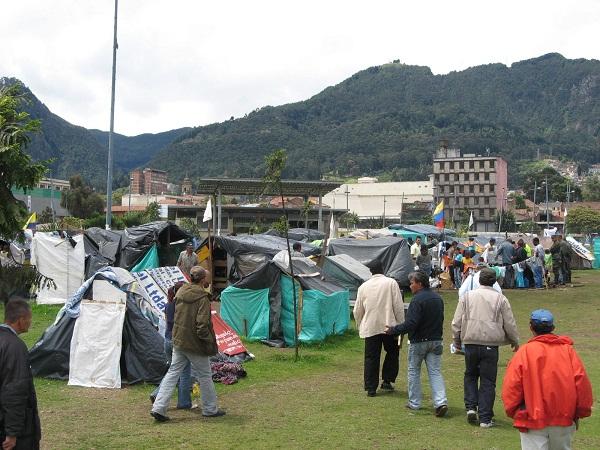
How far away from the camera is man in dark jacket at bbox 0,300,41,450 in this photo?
4.20 meters

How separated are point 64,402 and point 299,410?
9.33ft

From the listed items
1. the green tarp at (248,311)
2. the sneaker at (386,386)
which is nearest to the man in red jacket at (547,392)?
the sneaker at (386,386)

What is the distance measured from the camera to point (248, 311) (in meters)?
13.3

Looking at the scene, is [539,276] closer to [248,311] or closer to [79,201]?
[248,311]

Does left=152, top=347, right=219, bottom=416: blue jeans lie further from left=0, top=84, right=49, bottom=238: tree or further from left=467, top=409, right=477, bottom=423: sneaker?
left=0, top=84, right=49, bottom=238: tree

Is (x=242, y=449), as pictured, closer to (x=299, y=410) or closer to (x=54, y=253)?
(x=299, y=410)

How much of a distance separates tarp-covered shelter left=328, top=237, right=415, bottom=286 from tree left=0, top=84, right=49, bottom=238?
16627mm

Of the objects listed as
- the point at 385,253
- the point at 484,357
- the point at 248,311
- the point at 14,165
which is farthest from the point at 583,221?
the point at 14,165

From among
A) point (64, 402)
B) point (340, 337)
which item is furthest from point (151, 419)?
point (340, 337)

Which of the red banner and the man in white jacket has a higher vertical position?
the man in white jacket

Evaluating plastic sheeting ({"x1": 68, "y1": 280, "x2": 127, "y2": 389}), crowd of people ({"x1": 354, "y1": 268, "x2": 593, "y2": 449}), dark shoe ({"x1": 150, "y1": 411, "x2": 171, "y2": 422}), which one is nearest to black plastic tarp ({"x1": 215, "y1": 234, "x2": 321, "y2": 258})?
plastic sheeting ({"x1": 68, "y1": 280, "x2": 127, "y2": 389})

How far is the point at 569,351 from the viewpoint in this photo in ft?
15.2

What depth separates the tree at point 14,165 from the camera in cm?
437

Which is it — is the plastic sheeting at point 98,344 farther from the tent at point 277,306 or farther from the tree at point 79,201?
the tree at point 79,201
